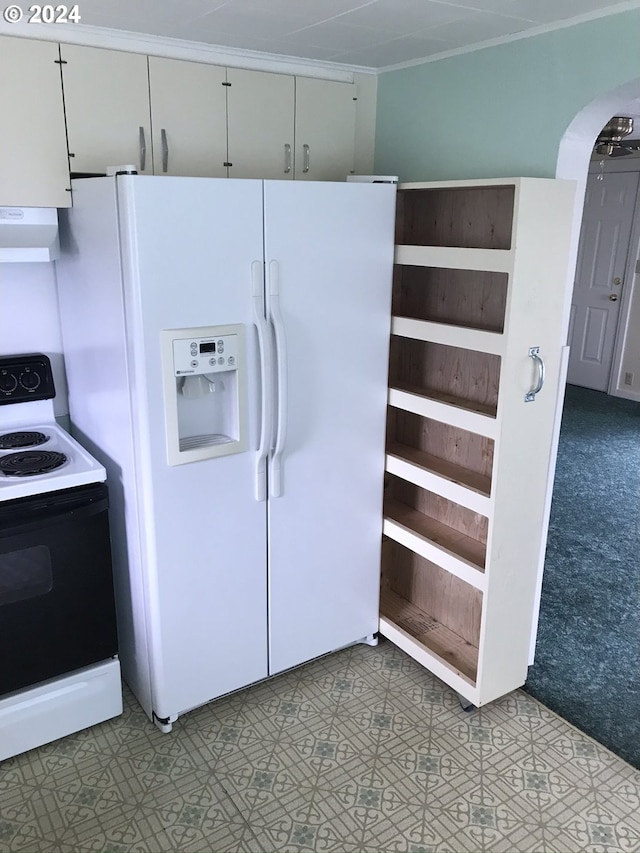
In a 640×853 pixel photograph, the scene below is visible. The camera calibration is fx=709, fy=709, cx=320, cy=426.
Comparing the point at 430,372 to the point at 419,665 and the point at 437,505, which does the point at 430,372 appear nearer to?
the point at 437,505

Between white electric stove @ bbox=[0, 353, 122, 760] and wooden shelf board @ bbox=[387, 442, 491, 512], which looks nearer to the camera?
white electric stove @ bbox=[0, 353, 122, 760]

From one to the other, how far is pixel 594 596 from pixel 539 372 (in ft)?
5.18

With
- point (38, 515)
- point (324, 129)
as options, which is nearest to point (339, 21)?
point (324, 129)

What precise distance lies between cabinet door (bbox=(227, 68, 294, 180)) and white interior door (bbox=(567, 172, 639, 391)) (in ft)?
15.0

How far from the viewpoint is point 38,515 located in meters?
2.18

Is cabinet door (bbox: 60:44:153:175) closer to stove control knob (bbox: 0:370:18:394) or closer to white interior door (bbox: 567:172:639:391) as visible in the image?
stove control knob (bbox: 0:370:18:394)

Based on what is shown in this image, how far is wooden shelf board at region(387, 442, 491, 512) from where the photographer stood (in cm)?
251

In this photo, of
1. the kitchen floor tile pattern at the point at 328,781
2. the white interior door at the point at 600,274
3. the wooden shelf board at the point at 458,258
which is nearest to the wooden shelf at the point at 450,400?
the wooden shelf board at the point at 458,258

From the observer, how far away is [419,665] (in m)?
2.85

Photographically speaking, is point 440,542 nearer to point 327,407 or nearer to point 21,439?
point 327,407

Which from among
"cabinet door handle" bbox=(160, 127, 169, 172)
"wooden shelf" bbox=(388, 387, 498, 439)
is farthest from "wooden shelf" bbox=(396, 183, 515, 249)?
"cabinet door handle" bbox=(160, 127, 169, 172)

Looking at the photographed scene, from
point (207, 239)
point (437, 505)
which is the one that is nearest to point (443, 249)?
point (207, 239)

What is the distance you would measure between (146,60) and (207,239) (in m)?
0.82

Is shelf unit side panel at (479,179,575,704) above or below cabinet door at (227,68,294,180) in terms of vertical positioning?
below
